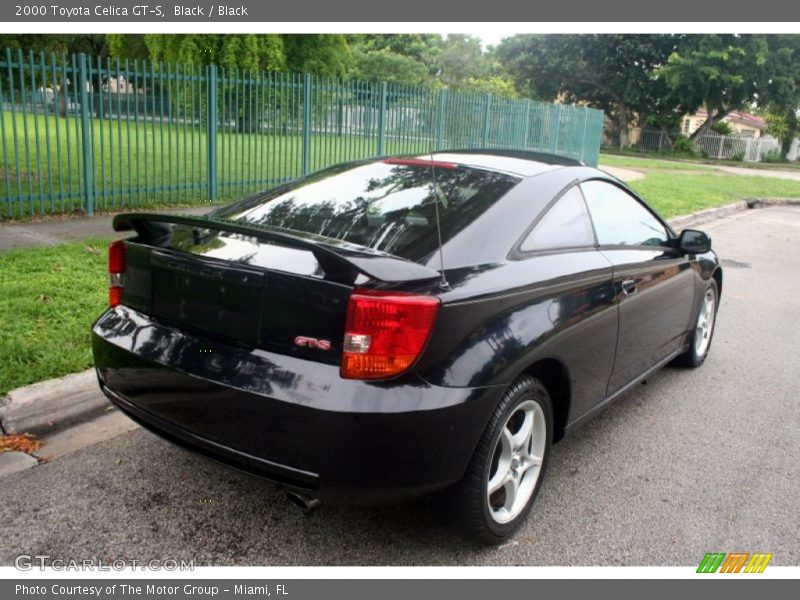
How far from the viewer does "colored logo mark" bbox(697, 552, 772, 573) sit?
9.24ft

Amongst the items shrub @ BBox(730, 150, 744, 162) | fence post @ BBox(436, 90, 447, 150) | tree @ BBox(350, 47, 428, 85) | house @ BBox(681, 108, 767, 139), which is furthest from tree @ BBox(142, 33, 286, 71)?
house @ BBox(681, 108, 767, 139)

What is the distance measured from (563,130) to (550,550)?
1815 cm

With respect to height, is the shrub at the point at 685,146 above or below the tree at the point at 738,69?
below

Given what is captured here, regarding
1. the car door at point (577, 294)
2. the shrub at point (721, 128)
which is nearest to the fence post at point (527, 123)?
the car door at point (577, 294)

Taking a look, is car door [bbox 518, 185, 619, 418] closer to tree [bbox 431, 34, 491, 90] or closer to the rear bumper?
the rear bumper

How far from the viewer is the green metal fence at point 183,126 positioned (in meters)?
8.74

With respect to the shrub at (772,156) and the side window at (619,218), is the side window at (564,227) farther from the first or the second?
the shrub at (772,156)

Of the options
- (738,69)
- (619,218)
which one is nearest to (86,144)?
(619,218)

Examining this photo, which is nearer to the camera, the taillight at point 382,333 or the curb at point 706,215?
the taillight at point 382,333

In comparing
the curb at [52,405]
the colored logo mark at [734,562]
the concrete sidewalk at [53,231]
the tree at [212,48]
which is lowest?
the colored logo mark at [734,562]

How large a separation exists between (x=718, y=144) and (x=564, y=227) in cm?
4751

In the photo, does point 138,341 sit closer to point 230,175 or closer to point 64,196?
point 64,196

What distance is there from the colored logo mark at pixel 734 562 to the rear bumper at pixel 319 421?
1.14 meters

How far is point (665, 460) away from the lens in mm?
3727
